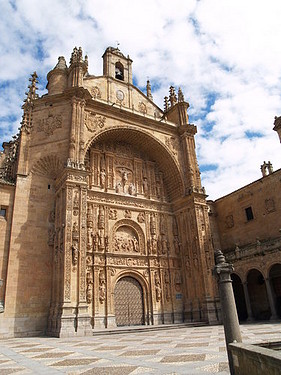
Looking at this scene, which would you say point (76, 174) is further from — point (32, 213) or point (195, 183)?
point (195, 183)

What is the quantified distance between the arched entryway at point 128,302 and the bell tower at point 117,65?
1653 cm

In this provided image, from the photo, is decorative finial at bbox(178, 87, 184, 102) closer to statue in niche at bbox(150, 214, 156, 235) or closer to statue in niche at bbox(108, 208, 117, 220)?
statue in niche at bbox(150, 214, 156, 235)

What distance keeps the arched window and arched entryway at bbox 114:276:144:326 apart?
16.9 m

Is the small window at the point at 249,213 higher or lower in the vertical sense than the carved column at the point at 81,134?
lower

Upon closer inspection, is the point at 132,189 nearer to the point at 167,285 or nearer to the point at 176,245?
the point at 176,245

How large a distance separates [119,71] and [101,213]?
1370cm

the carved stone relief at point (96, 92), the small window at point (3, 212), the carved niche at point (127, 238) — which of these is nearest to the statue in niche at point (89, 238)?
the carved niche at point (127, 238)

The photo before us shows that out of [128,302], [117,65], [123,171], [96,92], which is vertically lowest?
[128,302]

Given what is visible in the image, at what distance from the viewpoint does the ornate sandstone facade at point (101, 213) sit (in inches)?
629

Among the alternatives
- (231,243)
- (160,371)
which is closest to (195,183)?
(231,243)

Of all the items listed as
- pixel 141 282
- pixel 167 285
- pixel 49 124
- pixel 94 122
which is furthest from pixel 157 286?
pixel 49 124

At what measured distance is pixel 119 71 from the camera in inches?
1048

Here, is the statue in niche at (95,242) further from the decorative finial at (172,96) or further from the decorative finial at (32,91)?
the decorative finial at (172,96)

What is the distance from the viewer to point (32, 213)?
1756cm
